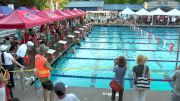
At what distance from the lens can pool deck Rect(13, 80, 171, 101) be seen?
23.4ft

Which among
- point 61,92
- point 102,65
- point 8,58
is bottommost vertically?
point 102,65

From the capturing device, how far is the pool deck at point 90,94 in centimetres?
713

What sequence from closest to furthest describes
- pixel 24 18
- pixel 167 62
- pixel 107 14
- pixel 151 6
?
pixel 24 18 < pixel 167 62 < pixel 107 14 < pixel 151 6

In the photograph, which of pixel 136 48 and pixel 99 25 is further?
pixel 99 25

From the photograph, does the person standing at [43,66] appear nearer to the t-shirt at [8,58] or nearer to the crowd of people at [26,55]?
the crowd of people at [26,55]

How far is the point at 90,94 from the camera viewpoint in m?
7.52

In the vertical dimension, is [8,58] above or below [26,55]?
above

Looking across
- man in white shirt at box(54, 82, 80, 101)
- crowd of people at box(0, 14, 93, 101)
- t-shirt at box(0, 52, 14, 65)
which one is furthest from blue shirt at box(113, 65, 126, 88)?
t-shirt at box(0, 52, 14, 65)

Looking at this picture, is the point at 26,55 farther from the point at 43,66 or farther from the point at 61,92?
the point at 61,92

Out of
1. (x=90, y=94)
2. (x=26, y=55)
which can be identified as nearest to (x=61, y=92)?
(x=90, y=94)

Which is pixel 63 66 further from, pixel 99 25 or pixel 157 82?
pixel 99 25

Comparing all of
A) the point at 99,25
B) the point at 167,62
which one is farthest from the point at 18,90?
the point at 99,25

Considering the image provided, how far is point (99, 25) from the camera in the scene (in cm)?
3669

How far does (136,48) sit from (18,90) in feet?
39.3
